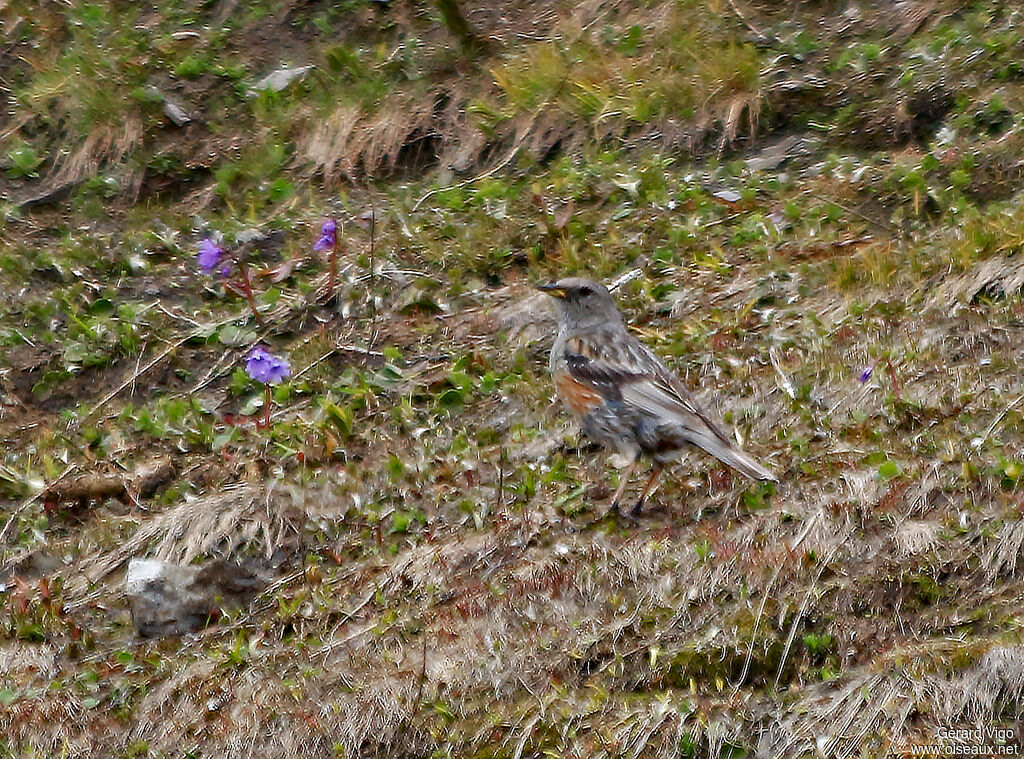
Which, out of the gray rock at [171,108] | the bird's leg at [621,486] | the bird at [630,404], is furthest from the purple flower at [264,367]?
the gray rock at [171,108]

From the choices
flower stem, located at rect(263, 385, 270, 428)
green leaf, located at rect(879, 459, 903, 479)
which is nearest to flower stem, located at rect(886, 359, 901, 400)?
green leaf, located at rect(879, 459, 903, 479)

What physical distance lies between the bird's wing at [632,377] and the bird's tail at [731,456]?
0.10 ft

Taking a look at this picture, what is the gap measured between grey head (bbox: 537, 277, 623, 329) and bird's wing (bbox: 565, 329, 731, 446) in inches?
10.2

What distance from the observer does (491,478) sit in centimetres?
741

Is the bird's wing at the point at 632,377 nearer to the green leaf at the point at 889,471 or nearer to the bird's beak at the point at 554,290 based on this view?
the bird's beak at the point at 554,290

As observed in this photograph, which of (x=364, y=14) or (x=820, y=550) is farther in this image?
(x=364, y=14)

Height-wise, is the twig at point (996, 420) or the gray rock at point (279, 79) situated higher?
the twig at point (996, 420)

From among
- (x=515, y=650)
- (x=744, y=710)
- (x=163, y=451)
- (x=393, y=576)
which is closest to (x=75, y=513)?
(x=163, y=451)

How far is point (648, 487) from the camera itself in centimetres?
699

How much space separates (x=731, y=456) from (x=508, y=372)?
233 centimetres

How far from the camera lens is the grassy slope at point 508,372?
5570mm

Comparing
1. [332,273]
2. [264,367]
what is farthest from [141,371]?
[264,367]

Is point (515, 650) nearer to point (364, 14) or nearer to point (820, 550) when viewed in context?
point (820, 550)

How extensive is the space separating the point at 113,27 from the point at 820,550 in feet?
30.4
